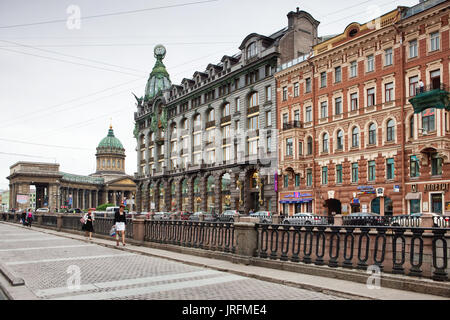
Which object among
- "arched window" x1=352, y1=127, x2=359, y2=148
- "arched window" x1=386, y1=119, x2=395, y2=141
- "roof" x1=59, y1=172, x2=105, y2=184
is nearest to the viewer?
"arched window" x1=386, y1=119, x2=395, y2=141

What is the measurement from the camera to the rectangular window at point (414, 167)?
34.3 meters

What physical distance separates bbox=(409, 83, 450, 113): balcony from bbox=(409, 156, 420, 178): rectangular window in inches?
157

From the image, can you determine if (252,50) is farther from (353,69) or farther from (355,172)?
(355,172)

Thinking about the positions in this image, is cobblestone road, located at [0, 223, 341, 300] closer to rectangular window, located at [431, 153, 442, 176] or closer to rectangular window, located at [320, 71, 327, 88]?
rectangular window, located at [431, 153, 442, 176]

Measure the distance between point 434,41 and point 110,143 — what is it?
527 feet

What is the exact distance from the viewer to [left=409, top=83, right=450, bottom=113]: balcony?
102 ft

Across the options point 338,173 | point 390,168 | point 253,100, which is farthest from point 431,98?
point 253,100

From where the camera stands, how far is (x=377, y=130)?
37.2 m

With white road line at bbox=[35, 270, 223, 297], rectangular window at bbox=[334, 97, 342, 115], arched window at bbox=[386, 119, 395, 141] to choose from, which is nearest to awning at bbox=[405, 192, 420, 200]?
arched window at bbox=[386, 119, 395, 141]

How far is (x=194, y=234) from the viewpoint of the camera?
55.2ft

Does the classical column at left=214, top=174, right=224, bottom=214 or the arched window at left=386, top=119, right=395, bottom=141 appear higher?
the arched window at left=386, top=119, right=395, bottom=141

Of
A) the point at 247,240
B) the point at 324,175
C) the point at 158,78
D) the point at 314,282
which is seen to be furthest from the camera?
the point at 158,78

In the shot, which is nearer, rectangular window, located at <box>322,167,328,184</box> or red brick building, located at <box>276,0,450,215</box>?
red brick building, located at <box>276,0,450,215</box>

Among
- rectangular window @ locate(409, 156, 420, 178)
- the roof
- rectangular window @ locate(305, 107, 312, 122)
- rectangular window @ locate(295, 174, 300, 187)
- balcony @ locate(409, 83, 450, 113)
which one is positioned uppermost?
rectangular window @ locate(305, 107, 312, 122)
